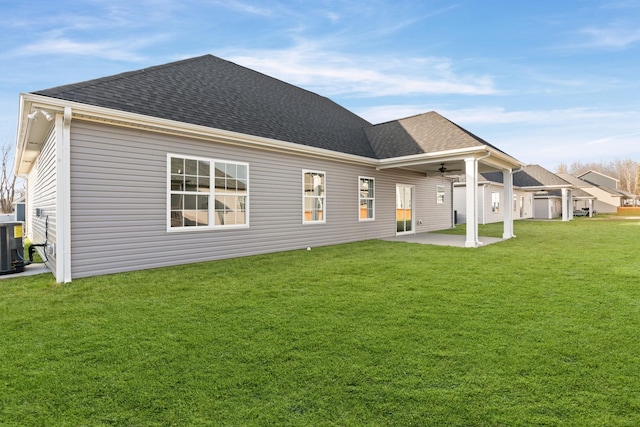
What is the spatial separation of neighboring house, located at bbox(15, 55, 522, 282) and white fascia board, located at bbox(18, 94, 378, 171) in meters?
0.02

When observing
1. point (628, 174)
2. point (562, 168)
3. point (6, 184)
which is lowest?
point (6, 184)

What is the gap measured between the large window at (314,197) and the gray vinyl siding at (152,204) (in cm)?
19

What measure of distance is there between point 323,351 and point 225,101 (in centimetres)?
779

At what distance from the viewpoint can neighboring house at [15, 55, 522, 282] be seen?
226 inches

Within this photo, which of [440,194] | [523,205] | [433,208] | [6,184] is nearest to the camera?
[433,208]

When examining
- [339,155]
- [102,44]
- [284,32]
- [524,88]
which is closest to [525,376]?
[339,155]

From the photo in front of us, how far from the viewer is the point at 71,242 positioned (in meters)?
5.59

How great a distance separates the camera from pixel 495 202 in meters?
23.8

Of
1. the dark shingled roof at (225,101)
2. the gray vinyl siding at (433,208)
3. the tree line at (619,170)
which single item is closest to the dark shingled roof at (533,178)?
the gray vinyl siding at (433,208)

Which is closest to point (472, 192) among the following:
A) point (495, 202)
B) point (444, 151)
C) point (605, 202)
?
point (444, 151)

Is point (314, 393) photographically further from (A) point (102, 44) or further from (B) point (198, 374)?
(A) point (102, 44)

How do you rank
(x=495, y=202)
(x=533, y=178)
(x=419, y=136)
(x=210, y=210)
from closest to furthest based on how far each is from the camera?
(x=210, y=210) → (x=419, y=136) → (x=495, y=202) → (x=533, y=178)

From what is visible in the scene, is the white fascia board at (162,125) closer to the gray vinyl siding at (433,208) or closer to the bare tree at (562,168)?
the gray vinyl siding at (433,208)

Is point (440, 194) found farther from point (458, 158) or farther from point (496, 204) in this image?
point (496, 204)
